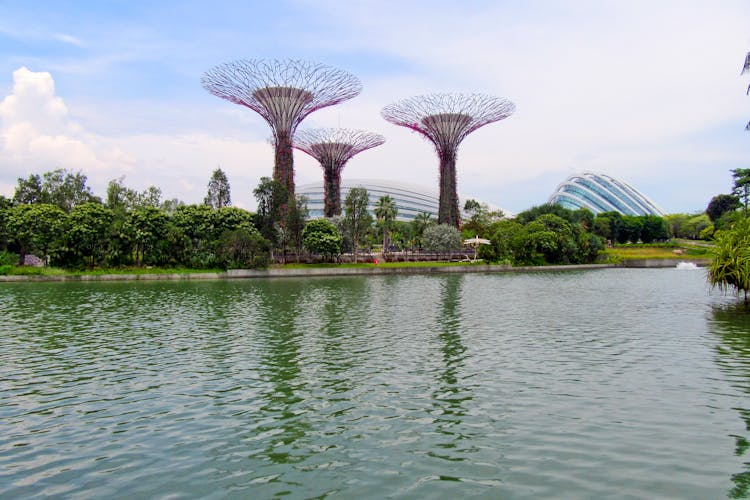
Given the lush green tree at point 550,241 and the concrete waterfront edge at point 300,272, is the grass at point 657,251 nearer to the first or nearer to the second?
the lush green tree at point 550,241

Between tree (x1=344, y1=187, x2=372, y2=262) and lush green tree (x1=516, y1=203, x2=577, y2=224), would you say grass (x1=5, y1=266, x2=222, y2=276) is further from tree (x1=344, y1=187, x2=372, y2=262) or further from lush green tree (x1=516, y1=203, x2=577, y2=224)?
lush green tree (x1=516, y1=203, x2=577, y2=224)

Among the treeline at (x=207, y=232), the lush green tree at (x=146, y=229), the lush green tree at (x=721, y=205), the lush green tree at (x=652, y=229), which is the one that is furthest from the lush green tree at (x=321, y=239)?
the lush green tree at (x=721, y=205)

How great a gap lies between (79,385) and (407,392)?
7.85m

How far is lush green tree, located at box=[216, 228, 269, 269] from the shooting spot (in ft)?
196

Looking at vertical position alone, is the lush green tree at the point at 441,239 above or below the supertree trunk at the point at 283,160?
below

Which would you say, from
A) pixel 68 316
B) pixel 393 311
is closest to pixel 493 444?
pixel 393 311

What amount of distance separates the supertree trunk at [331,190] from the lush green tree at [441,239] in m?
19.7

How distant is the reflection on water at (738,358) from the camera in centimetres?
737

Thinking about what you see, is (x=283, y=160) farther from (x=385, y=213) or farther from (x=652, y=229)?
(x=652, y=229)

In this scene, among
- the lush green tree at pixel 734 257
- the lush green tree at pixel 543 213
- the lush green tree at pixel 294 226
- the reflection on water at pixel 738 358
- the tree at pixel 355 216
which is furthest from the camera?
the lush green tree at pixel 543 213

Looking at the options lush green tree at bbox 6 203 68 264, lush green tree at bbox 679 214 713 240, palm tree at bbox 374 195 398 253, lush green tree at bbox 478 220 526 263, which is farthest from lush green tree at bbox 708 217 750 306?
lush green tree at bbox 679 214 713 240

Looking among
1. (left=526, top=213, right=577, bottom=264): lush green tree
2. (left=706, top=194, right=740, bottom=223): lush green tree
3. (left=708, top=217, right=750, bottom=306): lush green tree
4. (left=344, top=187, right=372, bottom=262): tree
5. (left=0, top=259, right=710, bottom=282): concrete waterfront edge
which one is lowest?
(left=0, top=259, right=710, bottom=282): concrete waterfront edge

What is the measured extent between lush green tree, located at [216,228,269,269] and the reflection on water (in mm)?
45305

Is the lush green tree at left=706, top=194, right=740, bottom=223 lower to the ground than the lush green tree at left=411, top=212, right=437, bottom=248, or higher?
higher
